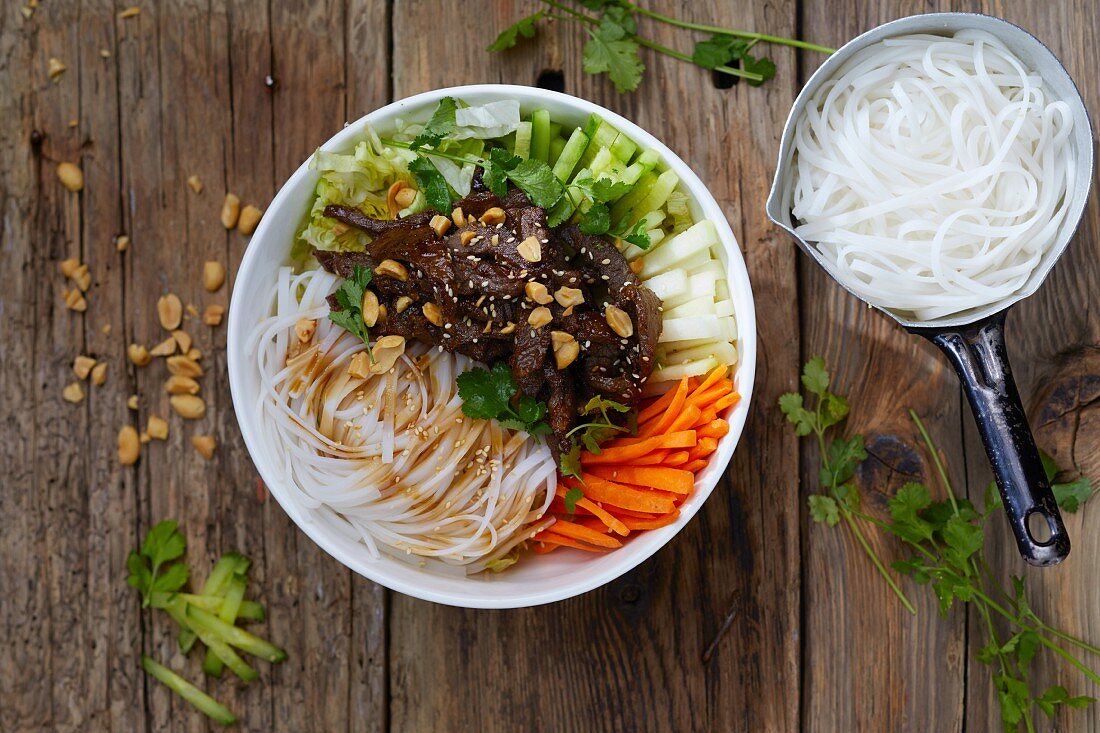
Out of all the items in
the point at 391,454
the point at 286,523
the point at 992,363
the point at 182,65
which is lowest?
the point at 286,523

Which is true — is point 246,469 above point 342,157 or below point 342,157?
below

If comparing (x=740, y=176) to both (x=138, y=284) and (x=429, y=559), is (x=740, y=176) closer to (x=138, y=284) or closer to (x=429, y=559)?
(x=429, y=559)

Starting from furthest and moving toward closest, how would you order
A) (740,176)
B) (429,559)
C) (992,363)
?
(740,176) → (429,559) → (992,363)

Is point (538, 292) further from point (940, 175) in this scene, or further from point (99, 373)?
point (99, 373)

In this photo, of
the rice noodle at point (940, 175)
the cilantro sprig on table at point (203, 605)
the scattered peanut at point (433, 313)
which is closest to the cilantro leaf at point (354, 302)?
the scattered peanut at point (433, 313)

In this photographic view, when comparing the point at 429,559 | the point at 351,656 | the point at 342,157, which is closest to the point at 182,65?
the point at 342,157

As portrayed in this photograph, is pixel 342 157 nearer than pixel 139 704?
Yes
